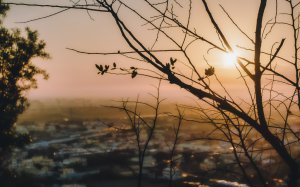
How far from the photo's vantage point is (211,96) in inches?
69.6

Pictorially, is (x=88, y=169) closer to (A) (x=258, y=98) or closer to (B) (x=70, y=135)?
(B) (x=70, y=135)


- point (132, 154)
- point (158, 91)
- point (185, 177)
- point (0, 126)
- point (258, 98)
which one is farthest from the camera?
point (132, 154)

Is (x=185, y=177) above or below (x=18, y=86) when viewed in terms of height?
below

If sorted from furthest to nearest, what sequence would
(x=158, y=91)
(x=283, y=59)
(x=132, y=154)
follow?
(x=132, y=154)
(x=158, y=91)
(x=283, y=59)

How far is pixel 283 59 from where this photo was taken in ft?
6.75

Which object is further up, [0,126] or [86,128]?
[86,128]

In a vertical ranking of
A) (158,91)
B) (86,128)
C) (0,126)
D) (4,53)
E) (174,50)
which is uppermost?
(86,128)

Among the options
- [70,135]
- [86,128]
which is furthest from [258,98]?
[86,128]

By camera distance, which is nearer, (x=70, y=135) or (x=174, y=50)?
(x=174, y=50)

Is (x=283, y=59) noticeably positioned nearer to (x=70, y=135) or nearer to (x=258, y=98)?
(x=258, y=98)

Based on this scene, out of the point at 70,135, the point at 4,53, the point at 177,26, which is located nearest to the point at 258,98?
the point at 177,26

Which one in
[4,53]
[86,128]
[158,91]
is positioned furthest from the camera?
[86,128]

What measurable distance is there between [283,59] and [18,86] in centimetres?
1771

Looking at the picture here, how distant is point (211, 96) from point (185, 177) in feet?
101
